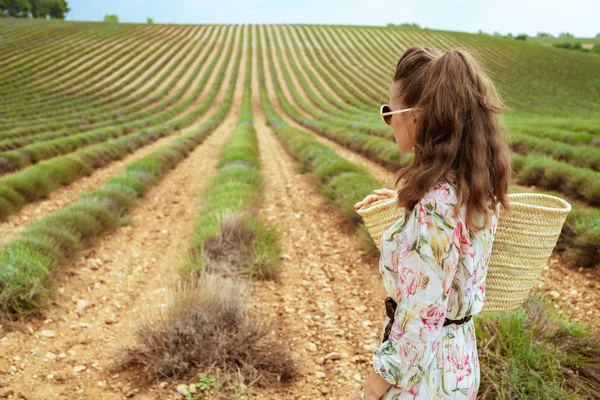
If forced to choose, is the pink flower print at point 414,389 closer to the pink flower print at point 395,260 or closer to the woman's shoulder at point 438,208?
the pink flower print at point 395,260

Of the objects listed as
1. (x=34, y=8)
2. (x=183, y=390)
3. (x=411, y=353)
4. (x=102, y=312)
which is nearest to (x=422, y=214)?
(x=411, y=353)

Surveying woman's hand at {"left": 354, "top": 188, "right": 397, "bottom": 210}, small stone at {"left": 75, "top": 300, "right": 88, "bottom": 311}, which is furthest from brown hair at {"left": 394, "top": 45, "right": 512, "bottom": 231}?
small stone at {"left": 75, "top": 300, "right": 88, "bottom": 311}

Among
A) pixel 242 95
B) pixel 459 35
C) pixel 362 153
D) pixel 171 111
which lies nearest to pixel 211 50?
pixel 242 95

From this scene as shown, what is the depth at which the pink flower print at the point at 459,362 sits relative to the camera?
1427 mm

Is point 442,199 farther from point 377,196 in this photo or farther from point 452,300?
point 377,196

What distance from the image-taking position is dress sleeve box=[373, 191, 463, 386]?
126 cm

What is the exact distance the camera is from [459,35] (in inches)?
2125

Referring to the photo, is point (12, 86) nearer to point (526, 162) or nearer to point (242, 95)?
point (242, 95)

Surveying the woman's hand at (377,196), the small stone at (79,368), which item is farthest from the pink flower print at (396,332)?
the small stone at (79,368)

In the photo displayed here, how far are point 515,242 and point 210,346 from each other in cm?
218

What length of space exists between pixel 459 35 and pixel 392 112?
5844 centimetres

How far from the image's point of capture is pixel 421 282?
1.27 metres

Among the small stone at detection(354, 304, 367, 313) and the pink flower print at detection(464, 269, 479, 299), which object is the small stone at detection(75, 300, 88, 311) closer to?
the small stone at detection(354, 304, 367, 313)

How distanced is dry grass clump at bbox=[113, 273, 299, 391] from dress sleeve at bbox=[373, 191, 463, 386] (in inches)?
71.5
